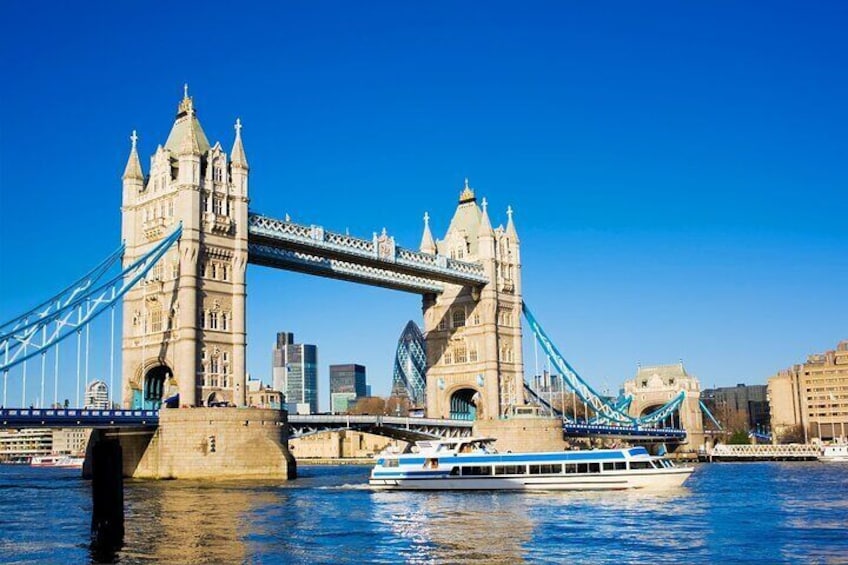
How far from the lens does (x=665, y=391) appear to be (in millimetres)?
157875

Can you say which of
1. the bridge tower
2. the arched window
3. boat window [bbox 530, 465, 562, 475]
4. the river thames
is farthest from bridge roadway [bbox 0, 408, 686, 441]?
boat window [bbox 530, 465, 562, 475]

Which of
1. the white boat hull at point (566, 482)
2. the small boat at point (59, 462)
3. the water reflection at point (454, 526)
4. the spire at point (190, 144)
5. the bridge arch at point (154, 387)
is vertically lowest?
the water reflection at point (454, 526)

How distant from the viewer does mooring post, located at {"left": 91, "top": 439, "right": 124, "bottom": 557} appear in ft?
96.8

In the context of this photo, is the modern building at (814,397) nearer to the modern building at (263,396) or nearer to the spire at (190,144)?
the modern building at (263,396)

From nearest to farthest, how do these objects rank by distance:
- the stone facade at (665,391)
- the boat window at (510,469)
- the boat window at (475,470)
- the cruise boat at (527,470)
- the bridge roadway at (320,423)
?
the cruise boat at (527,470), the boat window at (510,469), the boat window at (475,470), the bridge roadway at (320,423), the stone facade at (665,391)

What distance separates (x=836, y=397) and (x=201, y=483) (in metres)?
143

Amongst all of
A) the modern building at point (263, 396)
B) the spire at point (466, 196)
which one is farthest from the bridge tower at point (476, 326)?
the modern building at point (263, 396)

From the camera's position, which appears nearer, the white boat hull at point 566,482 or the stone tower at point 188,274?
the white boat hull at point 566,482

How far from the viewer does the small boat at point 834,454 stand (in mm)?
116438

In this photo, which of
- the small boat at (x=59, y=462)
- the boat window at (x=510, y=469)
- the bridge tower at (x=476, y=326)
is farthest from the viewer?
the small boat at (x=59, y=462)

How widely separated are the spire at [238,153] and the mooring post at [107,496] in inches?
1726

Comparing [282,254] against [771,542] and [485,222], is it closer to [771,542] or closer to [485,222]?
[485,222]

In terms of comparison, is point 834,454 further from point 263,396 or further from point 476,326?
point 263,396

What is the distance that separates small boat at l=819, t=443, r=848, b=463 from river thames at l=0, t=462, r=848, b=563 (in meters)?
63.6
